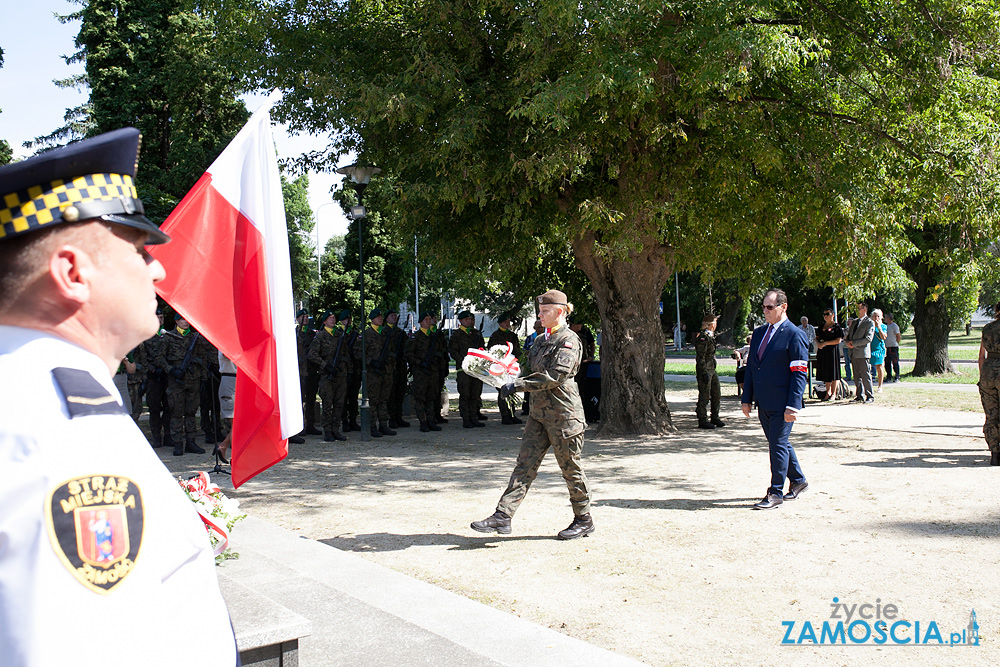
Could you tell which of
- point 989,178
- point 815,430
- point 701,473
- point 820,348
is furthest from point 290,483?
point 820,348

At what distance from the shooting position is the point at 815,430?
1393cm

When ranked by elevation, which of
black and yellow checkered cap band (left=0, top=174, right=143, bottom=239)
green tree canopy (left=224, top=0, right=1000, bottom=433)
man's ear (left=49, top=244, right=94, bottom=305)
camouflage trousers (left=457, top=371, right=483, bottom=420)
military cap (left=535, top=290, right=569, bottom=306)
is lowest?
camouflage trousers (left=457, top=371, right=483, bottom=420)

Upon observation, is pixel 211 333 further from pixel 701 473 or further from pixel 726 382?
pixel 726 382

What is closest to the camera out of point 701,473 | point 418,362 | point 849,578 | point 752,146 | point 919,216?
point 849,578

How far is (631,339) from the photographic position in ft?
44.2

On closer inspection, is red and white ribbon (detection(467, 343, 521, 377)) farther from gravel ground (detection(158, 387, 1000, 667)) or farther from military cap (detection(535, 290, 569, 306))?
gravel ground (detection(158, 387, 1000, 667))

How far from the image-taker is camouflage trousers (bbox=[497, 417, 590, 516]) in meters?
6.96

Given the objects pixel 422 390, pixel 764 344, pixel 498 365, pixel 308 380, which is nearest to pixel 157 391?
pixel 308 380

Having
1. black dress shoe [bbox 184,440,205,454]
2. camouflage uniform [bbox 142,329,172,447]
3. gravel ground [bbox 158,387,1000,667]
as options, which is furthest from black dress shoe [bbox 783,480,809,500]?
camouflage uniform [bbox 142,329,172,447]

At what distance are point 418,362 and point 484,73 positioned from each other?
19.0 ft

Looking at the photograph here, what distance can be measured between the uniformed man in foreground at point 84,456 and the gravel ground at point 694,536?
3.80m

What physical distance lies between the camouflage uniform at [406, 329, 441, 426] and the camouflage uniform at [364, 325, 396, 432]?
20.1 inches

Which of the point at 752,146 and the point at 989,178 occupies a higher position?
the point at 752,146

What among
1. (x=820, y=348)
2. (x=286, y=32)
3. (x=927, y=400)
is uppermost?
(x=286, y=32)
